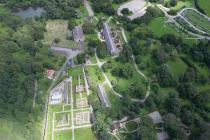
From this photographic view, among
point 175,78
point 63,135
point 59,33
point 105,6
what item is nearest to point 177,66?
point 175,78

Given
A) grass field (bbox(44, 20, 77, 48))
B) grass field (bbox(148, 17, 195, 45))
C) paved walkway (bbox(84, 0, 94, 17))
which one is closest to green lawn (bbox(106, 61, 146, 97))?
grass field (bbox(44, 20, 77, 48))

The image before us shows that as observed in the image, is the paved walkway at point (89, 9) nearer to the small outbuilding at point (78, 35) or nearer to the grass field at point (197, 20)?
the small outbuilding at point (78, 35)

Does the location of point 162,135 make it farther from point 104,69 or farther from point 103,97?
point 104,69

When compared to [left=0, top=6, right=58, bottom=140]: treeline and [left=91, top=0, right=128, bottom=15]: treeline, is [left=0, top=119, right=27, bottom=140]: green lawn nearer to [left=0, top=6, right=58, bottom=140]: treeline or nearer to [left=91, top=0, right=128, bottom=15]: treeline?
[left=0, top=6, right=58, bottom=140]: treeline

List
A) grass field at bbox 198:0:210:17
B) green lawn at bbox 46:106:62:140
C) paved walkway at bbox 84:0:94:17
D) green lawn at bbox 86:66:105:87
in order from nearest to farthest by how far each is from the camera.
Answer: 1. green lawn at bbox 46:106:62:140
2. green lawn at bbox 86:66:105:87
3. grass field at bbox 198:0:210:17
4. paved walkway at bbox 84:0:94:17

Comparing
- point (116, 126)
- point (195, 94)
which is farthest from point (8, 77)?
point (195, 94)

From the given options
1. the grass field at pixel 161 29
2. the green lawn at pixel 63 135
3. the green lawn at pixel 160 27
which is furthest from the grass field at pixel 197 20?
the green lawn at pixel 63 135
